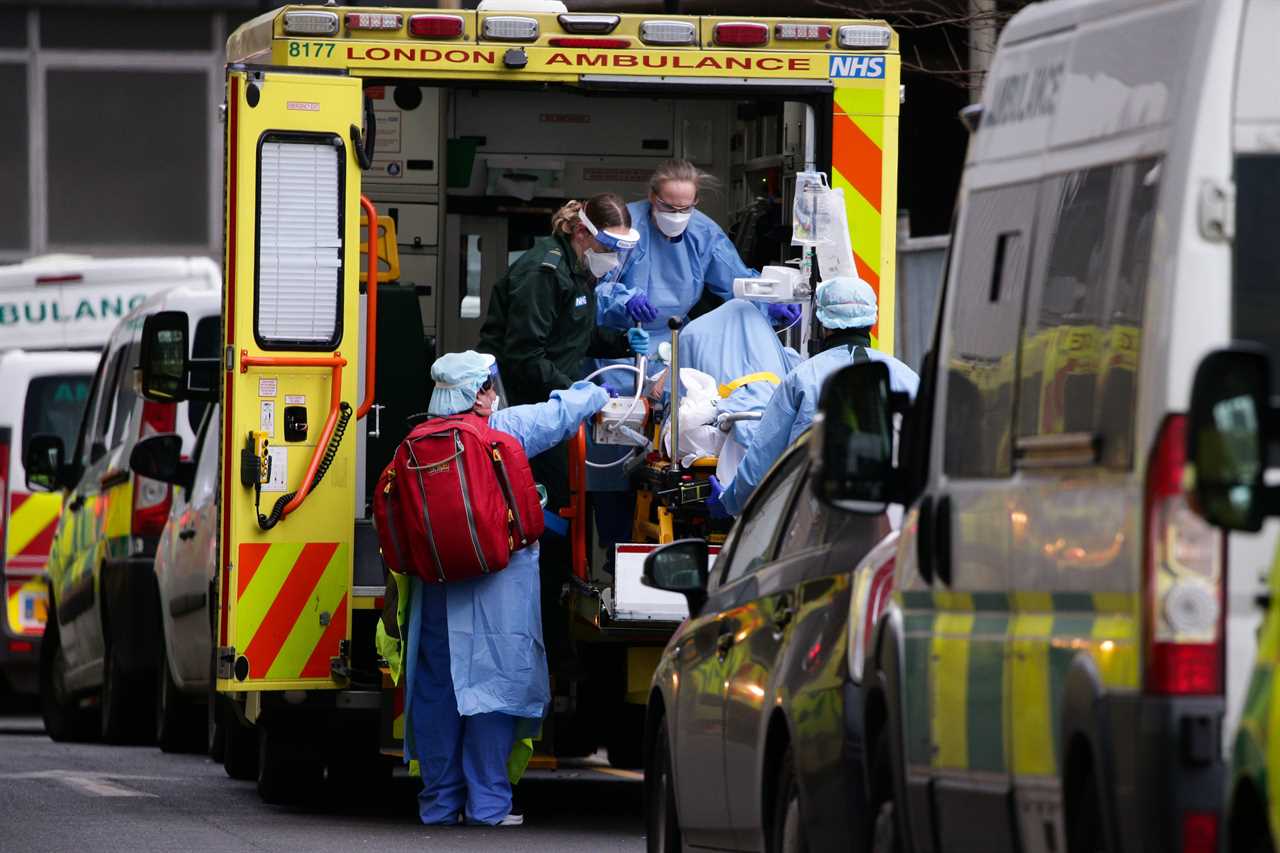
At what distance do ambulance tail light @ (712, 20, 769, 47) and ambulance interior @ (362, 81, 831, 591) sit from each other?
91.7 inches

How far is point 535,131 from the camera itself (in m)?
14.0

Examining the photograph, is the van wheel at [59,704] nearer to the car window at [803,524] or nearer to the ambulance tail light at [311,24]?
the ambulance tail light at [311,24]

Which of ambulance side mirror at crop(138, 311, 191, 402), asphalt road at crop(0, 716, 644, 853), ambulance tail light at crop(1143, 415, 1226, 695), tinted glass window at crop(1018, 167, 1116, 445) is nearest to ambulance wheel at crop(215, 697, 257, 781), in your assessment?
asphalt road at crop(0, 716, 644, 853)

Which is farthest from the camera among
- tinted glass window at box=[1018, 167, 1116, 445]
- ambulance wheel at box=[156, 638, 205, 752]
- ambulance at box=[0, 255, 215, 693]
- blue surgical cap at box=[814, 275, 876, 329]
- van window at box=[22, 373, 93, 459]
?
van window at box=[22, 373, 93, 459]

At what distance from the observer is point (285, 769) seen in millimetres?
11453

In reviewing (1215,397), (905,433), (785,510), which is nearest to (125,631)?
(785,510)

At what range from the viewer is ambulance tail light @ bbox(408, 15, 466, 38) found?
10.4 m

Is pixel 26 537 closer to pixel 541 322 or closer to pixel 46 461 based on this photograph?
pixel 46 461

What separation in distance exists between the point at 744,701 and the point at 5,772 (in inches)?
273

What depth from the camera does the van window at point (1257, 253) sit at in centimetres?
474

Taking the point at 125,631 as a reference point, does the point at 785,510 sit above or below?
above

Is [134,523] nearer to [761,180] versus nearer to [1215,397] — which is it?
[761,180]

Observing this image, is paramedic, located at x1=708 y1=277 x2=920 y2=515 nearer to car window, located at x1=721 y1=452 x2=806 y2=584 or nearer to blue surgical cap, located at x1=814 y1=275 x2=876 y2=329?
blue surgical cap, located at x1=814 y1=275 x2=876 y2=329

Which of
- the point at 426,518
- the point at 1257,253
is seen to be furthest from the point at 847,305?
the point at 1257,253
